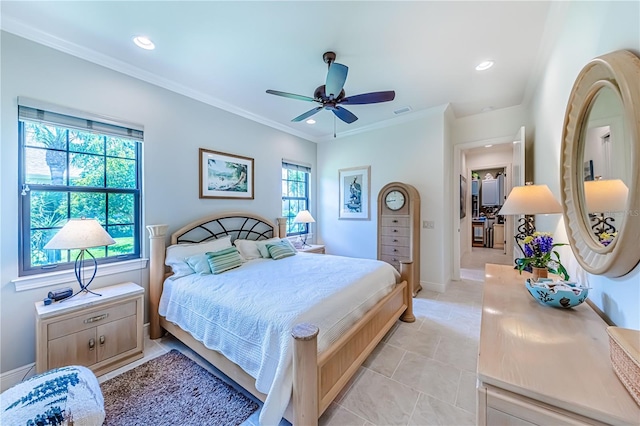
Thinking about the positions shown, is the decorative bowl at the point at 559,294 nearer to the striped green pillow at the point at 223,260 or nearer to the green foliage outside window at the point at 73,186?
the striped green pillow at the point at 223,260

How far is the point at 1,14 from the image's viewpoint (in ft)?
6.27

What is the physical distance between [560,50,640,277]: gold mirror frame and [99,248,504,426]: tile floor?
1.30 metres

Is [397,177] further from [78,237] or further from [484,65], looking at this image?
[78,237]

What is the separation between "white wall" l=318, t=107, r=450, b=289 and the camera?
3.94 m

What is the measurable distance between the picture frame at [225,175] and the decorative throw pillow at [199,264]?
999 millimetres

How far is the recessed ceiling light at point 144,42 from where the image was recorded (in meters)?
Result: 2.21

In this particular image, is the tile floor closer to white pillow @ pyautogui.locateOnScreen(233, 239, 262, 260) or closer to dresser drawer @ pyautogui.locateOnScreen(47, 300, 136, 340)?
dresser drawer @ pyautogui.locateOnScreen(47, 300, 136, 340)

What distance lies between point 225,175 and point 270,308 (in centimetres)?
250

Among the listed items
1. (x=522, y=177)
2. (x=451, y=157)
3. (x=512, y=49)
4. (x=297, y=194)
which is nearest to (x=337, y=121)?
(x=297, y=194)

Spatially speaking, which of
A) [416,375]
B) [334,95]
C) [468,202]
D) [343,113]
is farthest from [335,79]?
[468,202]

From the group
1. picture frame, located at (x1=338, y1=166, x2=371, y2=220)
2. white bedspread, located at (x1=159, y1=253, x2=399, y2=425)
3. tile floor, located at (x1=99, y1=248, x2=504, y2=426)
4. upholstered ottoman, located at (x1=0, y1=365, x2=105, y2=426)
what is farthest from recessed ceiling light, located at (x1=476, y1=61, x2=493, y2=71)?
upholstered ottoman, located at (x1=0, y1=365, x2=105, y2=426)

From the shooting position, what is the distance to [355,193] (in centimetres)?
486

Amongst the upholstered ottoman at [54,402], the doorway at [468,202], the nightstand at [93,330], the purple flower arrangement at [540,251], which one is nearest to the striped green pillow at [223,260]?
the nightstand at [93,330]

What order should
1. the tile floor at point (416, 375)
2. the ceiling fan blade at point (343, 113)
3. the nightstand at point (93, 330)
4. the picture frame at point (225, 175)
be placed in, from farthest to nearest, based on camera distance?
the picture frame at point (225, 175) < the ceiling fan blade at point (343, 113) < the nightstand at point (93, 330) < the tile floor at point (416, 375)
